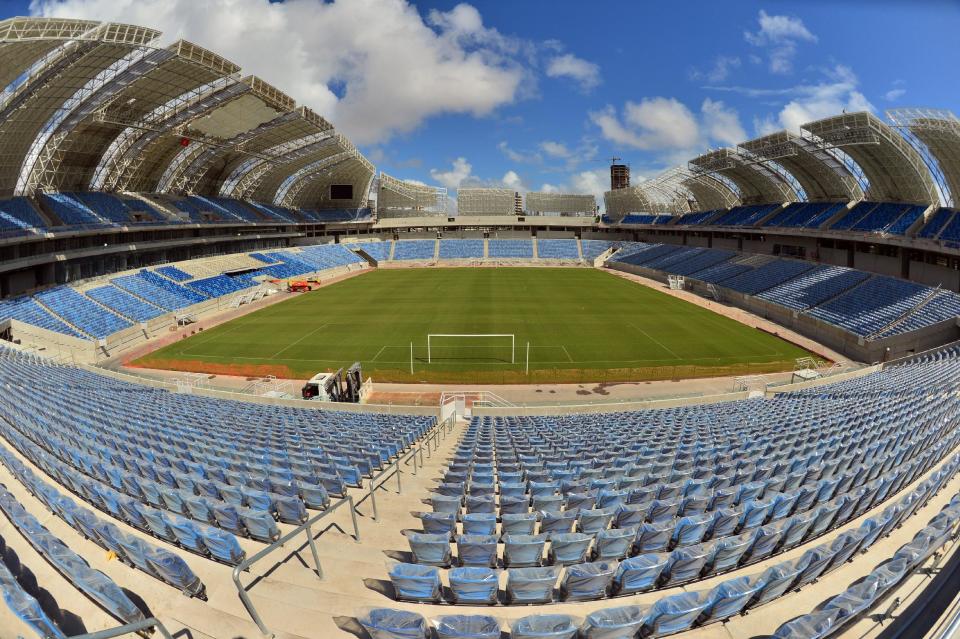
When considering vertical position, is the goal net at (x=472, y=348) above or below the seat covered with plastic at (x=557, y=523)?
below

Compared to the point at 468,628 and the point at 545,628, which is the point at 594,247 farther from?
the point at 468,628

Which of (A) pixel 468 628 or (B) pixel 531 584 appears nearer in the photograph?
(A) pixel 468 628

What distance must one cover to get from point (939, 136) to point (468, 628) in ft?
159

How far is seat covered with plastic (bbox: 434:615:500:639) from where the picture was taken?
15.2 feet

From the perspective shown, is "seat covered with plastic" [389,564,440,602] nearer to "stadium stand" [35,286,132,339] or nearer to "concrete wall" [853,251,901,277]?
"stadium stand" [35,286,132,339]

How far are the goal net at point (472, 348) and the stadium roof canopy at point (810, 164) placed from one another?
36561 millimetres

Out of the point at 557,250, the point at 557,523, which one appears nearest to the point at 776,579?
the point at 557,523

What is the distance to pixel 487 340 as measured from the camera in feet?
120

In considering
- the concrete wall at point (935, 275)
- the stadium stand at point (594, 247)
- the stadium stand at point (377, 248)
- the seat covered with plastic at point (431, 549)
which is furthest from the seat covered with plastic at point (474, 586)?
the stadium stand at point (594, 247)

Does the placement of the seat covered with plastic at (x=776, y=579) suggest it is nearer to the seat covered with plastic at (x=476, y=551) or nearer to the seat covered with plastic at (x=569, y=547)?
the seat covered with plastic at (x=569, y=547)

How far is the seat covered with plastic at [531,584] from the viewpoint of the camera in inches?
218

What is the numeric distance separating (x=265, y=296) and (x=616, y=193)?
254ft

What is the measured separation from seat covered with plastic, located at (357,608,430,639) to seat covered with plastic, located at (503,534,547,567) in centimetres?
178

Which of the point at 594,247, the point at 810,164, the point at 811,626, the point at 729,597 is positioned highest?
the point at 810,164
